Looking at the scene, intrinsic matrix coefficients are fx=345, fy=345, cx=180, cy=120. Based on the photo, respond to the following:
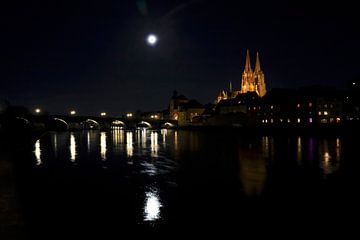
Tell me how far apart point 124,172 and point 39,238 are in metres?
16.0

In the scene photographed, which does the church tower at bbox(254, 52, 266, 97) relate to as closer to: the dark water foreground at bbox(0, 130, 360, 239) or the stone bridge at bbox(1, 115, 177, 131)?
the stone bridge at bbox(1, 115, 177, 131)

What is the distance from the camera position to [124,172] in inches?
1134

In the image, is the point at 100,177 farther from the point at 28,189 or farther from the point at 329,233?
the point at 329,233

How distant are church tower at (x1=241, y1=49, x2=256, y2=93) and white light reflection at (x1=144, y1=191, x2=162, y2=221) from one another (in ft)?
551

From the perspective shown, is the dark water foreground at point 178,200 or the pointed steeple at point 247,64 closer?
the dark water foreground at point 178,200

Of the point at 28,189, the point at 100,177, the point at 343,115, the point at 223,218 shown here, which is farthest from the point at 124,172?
the point at 343,115

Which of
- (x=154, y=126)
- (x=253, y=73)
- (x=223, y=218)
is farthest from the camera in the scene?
(x=253, y=73)

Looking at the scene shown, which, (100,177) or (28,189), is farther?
(100,177)

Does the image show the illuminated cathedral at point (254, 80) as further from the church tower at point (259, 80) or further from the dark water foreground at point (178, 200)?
the dark water foreground at point (178, 200)

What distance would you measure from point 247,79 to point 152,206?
175461mm

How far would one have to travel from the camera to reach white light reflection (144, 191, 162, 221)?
1545 cm

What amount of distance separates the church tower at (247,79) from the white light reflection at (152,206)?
16804cm

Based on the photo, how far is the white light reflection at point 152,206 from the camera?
50.7 ft

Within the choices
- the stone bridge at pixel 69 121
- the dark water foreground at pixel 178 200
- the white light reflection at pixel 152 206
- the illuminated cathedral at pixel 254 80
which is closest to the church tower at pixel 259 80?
the illuminated cathedral at pixel 254 80
